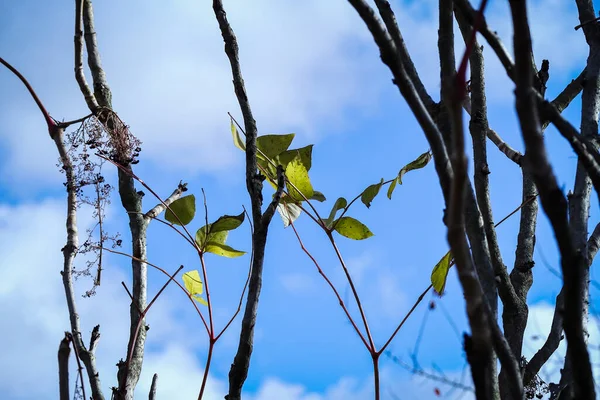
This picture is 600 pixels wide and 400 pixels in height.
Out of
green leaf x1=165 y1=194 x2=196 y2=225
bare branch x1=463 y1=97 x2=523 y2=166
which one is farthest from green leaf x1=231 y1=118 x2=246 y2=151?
bare branch x1=463 y1=97 x2=523 y2=166

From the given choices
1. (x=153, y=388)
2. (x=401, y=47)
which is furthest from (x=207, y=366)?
(x=401, y=47)

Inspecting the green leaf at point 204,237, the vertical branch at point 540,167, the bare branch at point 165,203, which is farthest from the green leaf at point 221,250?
the vertical branch at point 540,167

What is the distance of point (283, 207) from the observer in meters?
1.09

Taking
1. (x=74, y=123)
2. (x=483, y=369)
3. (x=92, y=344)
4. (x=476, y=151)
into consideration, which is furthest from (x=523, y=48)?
(x=74, y=123)

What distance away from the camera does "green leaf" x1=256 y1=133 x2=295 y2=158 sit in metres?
1.08

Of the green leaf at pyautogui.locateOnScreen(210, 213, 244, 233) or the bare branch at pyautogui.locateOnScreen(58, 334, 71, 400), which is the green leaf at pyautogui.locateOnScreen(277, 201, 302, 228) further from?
the bare branch at pyautogui.locateOnScreen(58, 334, 71, 400)

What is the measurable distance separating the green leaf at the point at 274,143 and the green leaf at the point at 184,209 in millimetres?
164

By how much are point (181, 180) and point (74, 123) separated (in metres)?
0.25

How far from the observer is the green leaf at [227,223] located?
108cm

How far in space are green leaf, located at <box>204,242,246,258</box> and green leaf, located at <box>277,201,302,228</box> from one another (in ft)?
0.43

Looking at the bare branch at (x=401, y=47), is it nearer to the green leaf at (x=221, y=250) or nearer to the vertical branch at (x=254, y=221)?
the vertical branch at (x=254, y=221)

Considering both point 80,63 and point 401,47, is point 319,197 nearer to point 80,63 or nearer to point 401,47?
point 401,47

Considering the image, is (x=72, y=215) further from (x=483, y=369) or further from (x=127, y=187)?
(x=483, y=369)

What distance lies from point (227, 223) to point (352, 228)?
22 centimetres
